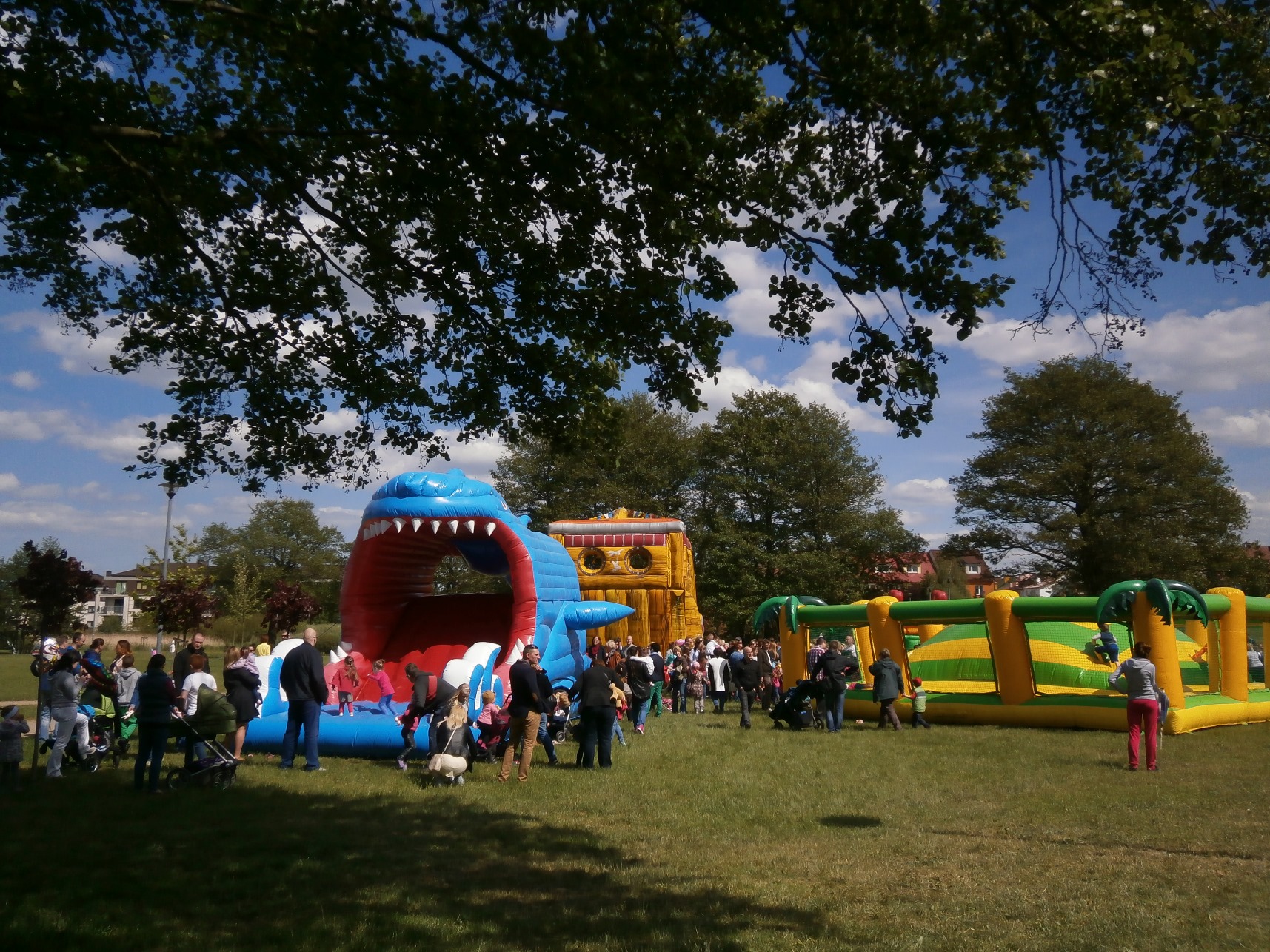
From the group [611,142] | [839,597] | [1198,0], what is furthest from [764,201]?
[839,597]

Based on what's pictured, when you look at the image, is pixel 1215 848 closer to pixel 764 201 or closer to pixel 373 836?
pixel 764 201

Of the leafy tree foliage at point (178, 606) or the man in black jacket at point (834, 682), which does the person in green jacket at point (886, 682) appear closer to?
the man in black jacket at point (834, 682)

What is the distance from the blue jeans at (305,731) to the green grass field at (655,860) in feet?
0.95

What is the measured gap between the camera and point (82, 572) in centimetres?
2056

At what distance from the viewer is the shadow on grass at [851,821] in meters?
7.21

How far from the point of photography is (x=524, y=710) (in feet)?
30.4

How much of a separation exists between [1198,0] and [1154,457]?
29.5 m

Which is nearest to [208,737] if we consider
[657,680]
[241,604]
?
[657,680]

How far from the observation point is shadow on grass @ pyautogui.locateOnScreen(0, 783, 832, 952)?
4.64m

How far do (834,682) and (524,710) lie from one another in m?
5.94

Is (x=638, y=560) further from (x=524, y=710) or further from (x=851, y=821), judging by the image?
(x=851, y=821)

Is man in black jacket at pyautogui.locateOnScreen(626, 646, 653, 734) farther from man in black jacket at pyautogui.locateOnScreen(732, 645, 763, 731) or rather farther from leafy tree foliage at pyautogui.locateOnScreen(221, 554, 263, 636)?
leafy tree foliage at pyautogui.locateOnScreen(221, 554, 263, 636)

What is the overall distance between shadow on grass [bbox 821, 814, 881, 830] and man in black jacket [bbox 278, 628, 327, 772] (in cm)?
505

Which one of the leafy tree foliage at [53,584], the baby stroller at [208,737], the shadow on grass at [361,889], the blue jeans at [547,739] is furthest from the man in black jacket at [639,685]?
the leafy tree foliage at [53,584]
